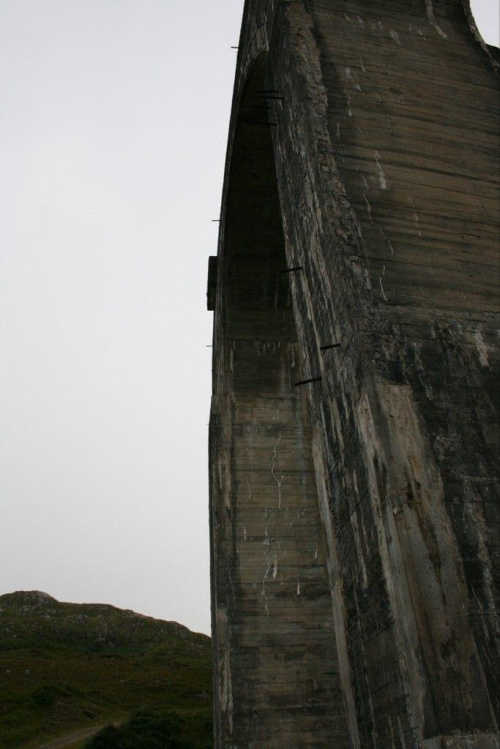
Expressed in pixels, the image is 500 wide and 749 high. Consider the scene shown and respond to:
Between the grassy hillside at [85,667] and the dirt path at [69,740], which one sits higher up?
the grassy hillside at [85,667]

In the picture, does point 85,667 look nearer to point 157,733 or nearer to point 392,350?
point 157,733

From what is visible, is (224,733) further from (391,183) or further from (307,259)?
(391,183)

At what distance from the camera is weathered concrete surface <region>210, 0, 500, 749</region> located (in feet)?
8.68

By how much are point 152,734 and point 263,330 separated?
39.1ft

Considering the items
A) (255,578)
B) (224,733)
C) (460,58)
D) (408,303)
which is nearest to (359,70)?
(460,58)

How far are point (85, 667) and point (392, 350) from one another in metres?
30.2

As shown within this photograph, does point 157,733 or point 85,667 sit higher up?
point 85,667

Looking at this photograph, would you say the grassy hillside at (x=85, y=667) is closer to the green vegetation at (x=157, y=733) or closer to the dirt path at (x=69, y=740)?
the dirt path at (x=69, y=740)

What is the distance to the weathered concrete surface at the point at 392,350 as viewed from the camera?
2646 mm

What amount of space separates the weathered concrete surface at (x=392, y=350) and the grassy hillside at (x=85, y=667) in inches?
607

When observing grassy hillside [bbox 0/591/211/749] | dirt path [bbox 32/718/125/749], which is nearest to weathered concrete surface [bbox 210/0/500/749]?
dirt path [bbox 32/718/125/749]

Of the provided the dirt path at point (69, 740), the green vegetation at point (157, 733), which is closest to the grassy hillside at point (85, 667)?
the dirt path at point (69, 740)

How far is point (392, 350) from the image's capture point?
10.7ft

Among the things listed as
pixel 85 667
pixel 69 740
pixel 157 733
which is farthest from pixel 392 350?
pixel 85 667
